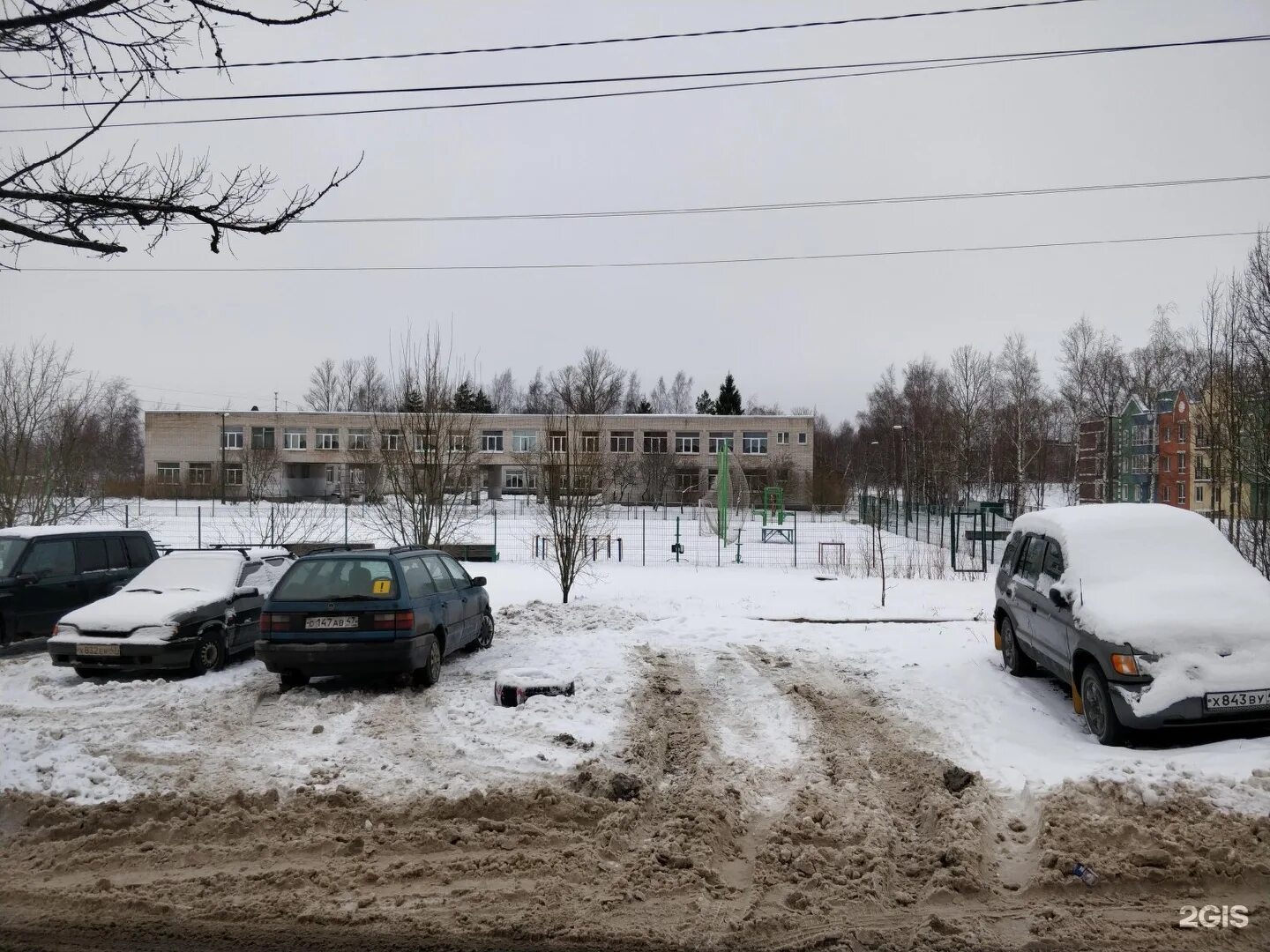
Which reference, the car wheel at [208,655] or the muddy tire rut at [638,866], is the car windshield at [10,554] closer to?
the car wheel at [208,655]

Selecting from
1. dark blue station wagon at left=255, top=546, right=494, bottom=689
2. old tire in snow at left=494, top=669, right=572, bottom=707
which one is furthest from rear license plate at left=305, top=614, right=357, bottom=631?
old tire in snow at left=494, top=669, right=572, bottom=707

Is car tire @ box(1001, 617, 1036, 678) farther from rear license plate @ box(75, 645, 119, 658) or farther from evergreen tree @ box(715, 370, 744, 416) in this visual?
evergreen tree @ box(715, 370, 744, 416)

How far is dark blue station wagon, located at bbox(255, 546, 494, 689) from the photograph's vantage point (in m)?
8.48

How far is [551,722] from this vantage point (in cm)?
749

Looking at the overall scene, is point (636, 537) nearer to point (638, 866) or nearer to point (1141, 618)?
point (1141, 618)

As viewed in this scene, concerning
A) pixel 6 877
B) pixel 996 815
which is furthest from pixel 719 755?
pixel 6 877

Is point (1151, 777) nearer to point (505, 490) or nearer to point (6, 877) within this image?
point (6, 877)

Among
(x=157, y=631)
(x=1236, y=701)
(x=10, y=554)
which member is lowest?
(x=157, y=631)

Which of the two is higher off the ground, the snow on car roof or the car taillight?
the snow on car roof

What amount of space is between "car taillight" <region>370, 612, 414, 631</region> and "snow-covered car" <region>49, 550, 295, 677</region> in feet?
4.94

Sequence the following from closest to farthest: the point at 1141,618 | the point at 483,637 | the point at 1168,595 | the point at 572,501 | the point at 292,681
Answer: the point at 1141,618 < the point at 1168,595 < the point at 292,681 < the point at 483,637 < the point at 572,501

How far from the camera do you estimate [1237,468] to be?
48.7 ft

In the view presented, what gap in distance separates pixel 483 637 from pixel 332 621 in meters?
3.08

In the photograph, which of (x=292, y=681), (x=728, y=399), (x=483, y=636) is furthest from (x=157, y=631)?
(x=728, y=399)
